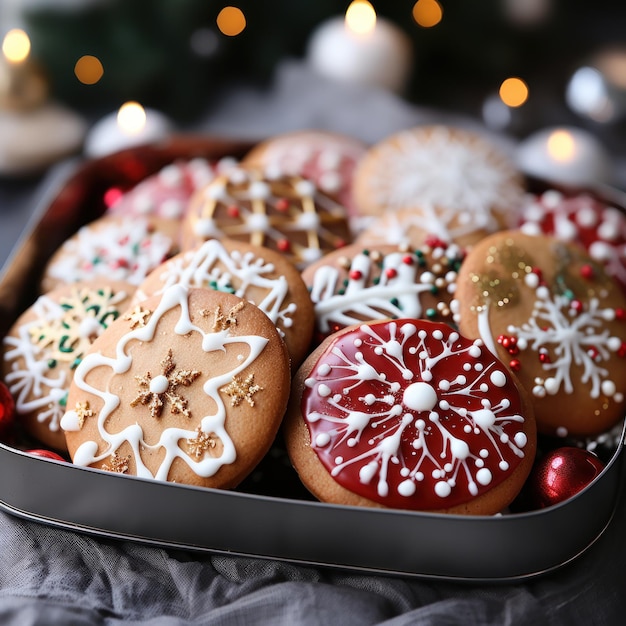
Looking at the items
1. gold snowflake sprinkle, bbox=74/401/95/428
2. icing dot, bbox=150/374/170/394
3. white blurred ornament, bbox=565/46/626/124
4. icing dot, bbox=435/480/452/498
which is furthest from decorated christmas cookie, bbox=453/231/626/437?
white blurred ornament, bbox=565/46/626/124

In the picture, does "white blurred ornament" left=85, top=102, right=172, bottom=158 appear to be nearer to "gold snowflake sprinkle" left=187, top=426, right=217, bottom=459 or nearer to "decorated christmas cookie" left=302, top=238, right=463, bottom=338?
"decorated christmas cookie" left=302, top=238, right=463, bottom=338

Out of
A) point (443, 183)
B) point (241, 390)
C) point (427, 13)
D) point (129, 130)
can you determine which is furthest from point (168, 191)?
point (427, 13)

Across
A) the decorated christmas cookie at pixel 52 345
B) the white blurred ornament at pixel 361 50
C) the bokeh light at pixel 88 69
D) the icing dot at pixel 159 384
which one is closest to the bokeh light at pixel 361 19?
the white blurred ornament at pixel 361 50

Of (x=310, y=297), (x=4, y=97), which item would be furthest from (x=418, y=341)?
(x=4, y=97)

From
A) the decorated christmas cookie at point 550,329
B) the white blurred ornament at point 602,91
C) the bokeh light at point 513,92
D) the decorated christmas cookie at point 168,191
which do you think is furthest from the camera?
the bokeh light at point 513,92

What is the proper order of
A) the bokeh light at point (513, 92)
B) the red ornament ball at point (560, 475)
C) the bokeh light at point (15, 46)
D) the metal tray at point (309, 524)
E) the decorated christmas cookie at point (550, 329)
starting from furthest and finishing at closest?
the bokeh light at point (513, 92), the bokeh light at point (15, 46), the decorated christmas cookie at point (550, 329), the red ornament ball at point (560, 475), the metal tray at point (309, 524)

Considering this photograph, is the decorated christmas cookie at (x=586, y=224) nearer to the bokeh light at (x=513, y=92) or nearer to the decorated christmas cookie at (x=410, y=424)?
the decorated christmas cookie at (x=410, y=424)

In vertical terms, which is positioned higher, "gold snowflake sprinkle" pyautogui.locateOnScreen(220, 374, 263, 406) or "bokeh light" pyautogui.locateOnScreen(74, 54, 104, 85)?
"bokeh light" pyautogui.locateOnScreen(74, 54, 104, 85)

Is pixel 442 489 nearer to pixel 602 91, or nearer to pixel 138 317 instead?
pixel 138 317
